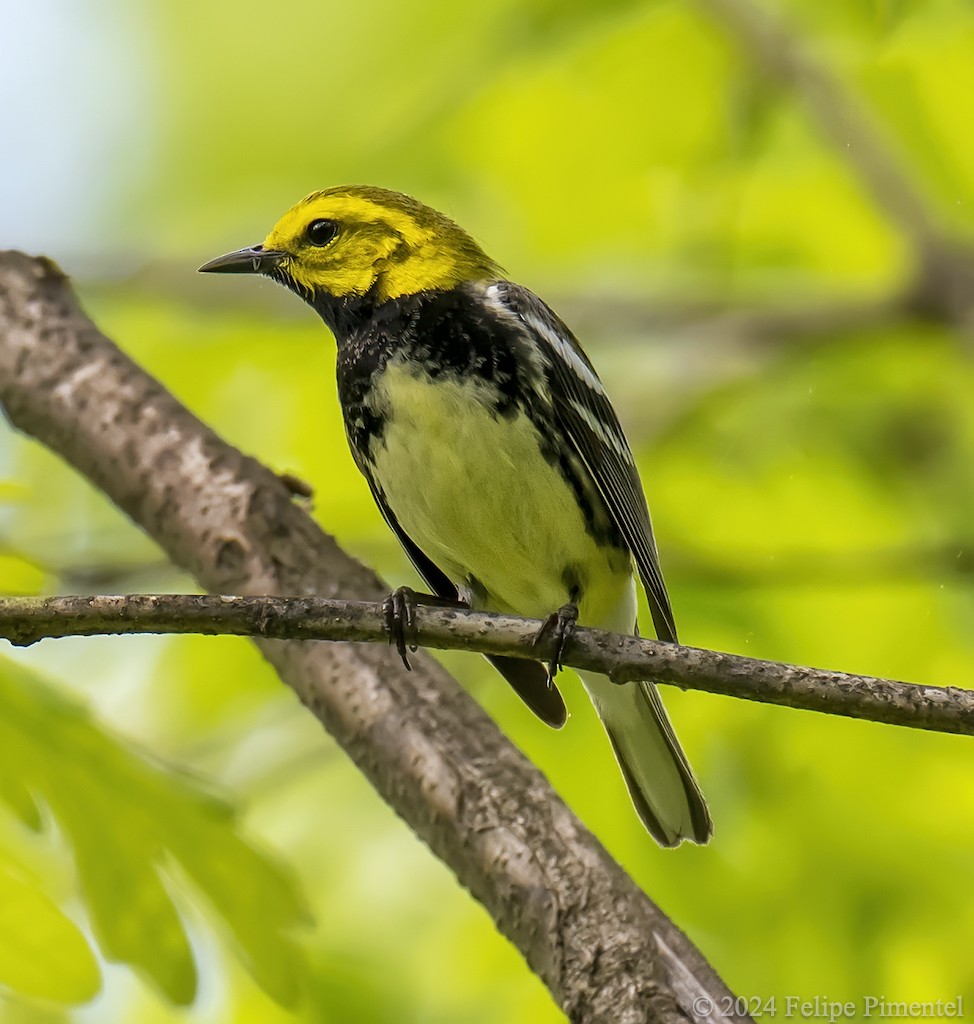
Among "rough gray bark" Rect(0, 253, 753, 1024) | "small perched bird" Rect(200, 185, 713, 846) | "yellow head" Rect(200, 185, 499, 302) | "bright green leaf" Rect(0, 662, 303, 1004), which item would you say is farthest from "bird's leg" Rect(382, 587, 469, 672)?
"yellow head" Rect(200, 185, 499, 302)

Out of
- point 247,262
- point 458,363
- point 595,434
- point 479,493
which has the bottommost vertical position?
point 479,493

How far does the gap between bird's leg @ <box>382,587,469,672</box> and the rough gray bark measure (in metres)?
0.13

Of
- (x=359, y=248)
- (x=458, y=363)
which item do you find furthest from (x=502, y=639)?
(x=359, y=248)

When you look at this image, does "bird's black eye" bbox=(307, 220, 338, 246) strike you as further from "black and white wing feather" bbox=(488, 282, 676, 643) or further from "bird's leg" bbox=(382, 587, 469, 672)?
"bird's leg" bbox=(382, 587, 469, 672)

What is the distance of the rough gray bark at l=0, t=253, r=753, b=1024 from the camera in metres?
2.42

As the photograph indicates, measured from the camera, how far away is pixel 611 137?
153 inches

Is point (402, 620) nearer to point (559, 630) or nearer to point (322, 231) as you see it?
point (559, 630)

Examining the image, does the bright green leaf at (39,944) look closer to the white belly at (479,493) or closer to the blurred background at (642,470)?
the blurred background at (642,470)

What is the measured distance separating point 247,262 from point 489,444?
1.12 meters

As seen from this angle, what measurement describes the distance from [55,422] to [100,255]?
1.89 m

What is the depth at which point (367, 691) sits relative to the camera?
295cm

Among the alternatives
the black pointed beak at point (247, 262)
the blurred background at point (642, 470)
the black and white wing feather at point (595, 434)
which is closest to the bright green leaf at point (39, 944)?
the blurred background at point (642, 470)

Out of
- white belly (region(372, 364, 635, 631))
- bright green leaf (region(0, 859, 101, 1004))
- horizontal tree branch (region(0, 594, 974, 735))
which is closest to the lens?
horizontal tree branch (region(0, 594, 974, 735))

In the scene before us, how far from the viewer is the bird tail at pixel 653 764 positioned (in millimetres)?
3242
